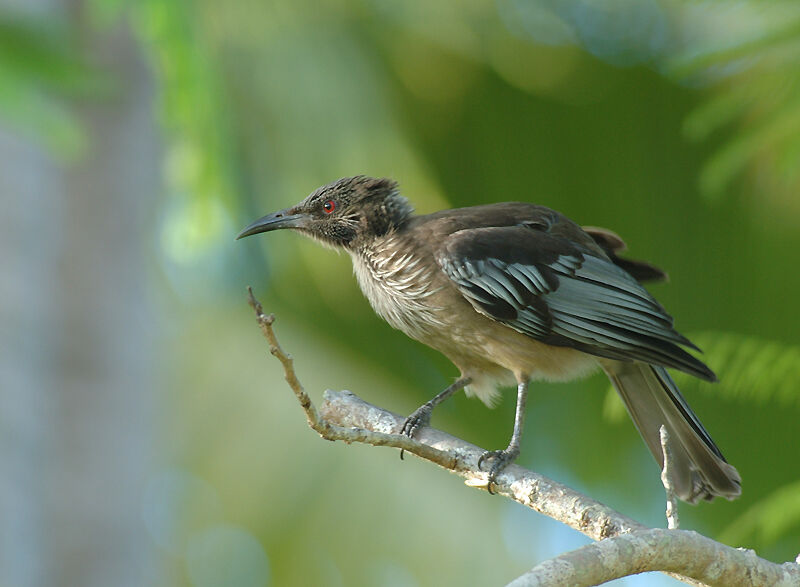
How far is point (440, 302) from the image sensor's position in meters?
3.73

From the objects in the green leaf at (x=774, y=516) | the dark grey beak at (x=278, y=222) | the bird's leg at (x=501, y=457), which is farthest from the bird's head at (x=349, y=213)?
the green leaf at (x=774, y=516)

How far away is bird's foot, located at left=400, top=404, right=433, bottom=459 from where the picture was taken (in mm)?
3604

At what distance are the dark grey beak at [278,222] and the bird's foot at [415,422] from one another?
95cm

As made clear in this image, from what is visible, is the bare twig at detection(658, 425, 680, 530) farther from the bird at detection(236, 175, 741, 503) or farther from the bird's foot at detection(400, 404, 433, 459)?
the bird's foot at detection(400, 404, 433, 459)

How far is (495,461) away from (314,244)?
4555 mm

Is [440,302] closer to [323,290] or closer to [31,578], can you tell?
[31,578]

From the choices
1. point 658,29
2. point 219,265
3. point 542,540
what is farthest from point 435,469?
point 658,29

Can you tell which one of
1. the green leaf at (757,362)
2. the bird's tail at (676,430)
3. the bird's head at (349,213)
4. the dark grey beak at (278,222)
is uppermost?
the dark grey beak at (278,222)

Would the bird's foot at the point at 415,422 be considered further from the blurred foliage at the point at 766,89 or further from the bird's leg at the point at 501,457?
the blurred foliage at the point at 766,89

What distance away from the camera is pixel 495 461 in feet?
10.7

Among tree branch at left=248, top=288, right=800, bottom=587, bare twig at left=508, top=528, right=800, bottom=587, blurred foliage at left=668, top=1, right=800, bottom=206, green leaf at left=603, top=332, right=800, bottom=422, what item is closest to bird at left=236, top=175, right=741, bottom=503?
tree branch at left=248, top=288, right=800, bottom=587

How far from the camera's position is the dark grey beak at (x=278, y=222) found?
13.1 ft

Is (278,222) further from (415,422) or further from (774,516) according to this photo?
(774,516)

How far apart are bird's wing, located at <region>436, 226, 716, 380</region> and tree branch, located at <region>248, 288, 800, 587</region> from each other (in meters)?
0.64
